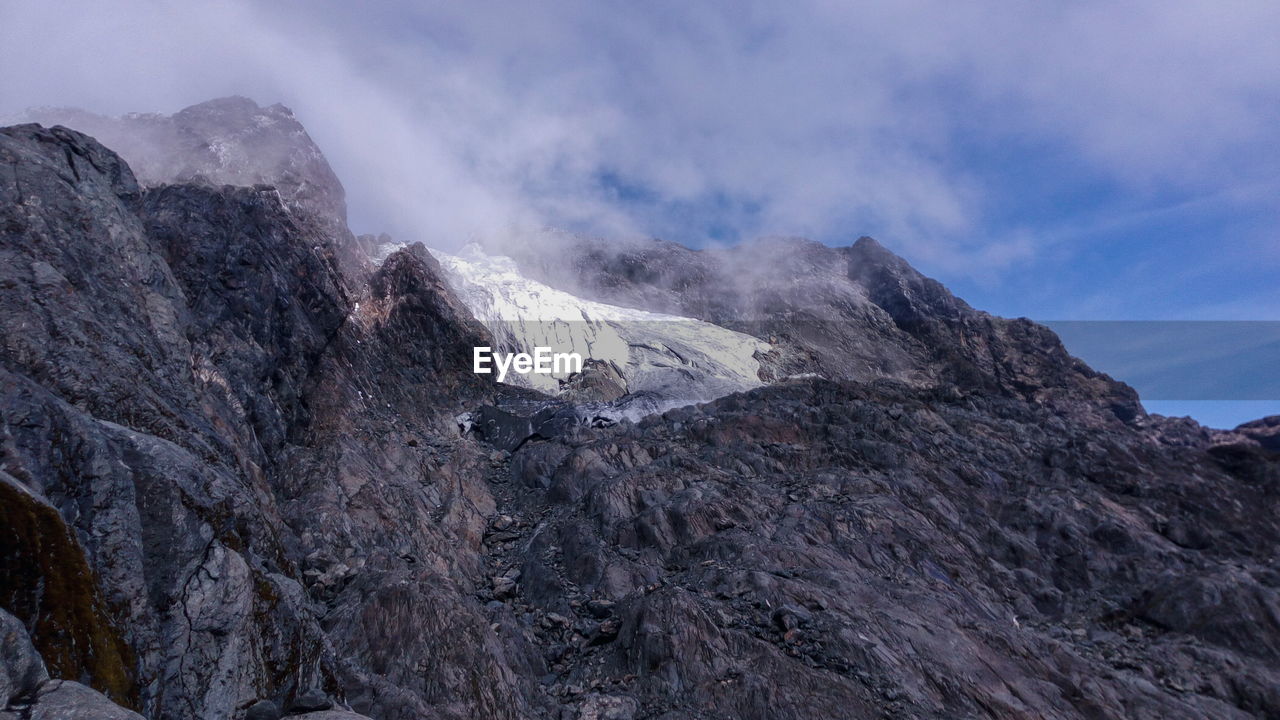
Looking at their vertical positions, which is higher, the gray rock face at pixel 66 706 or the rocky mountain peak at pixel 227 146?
the rocky mountain peak at pixel 227 146

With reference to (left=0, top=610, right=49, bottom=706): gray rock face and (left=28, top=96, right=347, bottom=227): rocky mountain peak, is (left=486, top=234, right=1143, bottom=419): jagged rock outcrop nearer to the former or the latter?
(left=28, top=96, right=347, bottom=227): rocky mountain peak

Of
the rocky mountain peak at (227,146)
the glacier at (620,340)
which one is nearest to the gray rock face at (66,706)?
the glacier at (620,340)

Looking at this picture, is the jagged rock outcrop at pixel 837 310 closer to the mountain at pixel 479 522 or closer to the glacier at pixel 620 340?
the glacier at pixel 620 340

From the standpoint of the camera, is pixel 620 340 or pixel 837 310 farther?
pixel 837 310

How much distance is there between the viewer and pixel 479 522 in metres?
30.6

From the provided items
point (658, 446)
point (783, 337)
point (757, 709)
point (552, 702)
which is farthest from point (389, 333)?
point (783, 337)

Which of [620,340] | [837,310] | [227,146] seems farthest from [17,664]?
[837,310]

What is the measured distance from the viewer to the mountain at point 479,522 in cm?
1042

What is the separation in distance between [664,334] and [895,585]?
5192cm

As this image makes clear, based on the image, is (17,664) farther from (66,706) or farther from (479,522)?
(479,522)

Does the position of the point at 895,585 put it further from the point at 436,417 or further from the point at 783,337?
the point at 783,337

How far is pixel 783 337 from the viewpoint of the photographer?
82750mm

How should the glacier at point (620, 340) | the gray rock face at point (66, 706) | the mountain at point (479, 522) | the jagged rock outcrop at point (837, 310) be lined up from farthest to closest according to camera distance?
the jagged rock outcrop at point (837, 310), the glacier at point (620, 340), the mountain at point (479, 522), the gray rock face at point (66, 706)

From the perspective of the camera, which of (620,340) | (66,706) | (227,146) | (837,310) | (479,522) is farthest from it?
(837,310)
